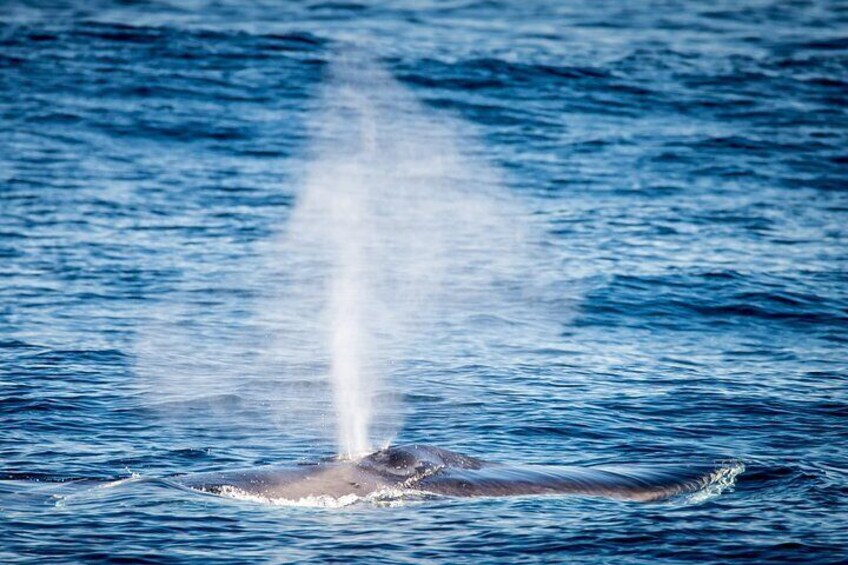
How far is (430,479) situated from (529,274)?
48.4ft

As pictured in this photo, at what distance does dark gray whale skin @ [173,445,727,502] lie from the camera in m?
13.0

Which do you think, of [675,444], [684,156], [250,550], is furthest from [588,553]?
[684,156]

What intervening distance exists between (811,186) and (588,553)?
25686mm

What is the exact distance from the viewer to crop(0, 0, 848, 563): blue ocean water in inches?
501

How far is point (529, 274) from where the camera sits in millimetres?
27672

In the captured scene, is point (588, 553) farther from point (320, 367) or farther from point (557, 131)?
point (557, 131)

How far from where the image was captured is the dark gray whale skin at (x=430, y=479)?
1296 cm

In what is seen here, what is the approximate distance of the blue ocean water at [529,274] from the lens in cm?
1273

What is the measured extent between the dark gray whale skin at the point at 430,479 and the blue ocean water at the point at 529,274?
29 centimetres

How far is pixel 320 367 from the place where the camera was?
68.4 feet

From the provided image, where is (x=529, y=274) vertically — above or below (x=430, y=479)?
below

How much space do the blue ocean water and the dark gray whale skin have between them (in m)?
0.29

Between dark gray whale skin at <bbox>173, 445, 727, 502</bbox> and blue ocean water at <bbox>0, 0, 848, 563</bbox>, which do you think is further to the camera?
dark gray whale skin at <bbox>173, 445, 727, 502</bbox>

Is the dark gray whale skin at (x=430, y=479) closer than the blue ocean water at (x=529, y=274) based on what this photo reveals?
No
